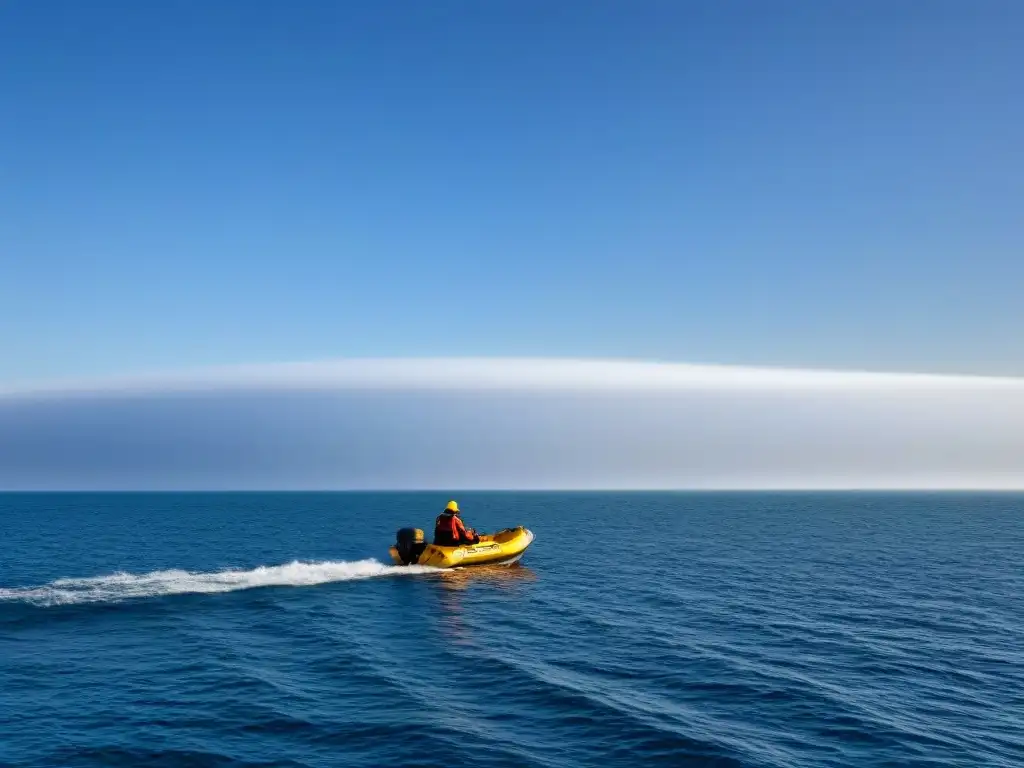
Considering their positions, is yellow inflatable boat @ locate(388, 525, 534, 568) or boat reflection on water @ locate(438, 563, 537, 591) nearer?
boat reflection on water @ locate(438, 563, 537, 591)

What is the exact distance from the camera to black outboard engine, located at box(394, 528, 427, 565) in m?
53.1

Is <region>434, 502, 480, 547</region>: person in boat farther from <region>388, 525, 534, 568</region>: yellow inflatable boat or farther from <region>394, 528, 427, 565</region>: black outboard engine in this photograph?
<region>394, 528, 427, 565</region>: black outboard engine

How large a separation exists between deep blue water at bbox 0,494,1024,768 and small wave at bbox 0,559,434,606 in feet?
0.85

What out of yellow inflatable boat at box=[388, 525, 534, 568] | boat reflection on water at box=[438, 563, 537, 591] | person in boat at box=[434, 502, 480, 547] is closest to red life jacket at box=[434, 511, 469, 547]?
person in boat at box=[434, 502, 480, 547]

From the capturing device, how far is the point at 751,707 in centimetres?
2317

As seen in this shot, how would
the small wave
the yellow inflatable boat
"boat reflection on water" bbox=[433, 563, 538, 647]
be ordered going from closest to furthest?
"boat reflection on water" bbox=[433, 563, 538, 647] < the small wave < the yellow inflatable boat

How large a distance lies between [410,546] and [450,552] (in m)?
3.15

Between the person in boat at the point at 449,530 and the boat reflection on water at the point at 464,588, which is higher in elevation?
the person in boat at the point at 449,530

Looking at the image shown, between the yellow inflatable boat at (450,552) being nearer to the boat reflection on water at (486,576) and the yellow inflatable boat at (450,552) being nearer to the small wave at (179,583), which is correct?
the boat reflection on water at (486,576)

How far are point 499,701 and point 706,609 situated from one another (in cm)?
2023

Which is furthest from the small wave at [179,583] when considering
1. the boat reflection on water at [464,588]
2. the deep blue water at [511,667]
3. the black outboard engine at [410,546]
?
the boat reflection on water at [464,588]

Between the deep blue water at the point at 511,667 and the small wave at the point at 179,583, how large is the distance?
0.85 ft

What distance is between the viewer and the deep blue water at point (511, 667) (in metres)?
20.0

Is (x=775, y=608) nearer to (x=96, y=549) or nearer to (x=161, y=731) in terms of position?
(x=161, y=731)
